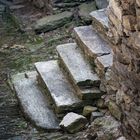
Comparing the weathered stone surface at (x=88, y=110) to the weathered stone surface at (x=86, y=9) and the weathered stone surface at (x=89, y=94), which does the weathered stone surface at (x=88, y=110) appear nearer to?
the weathered stone surface at (x=89, y=94)

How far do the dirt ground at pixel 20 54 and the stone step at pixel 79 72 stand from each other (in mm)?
634

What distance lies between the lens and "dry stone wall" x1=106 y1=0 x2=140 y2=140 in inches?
154

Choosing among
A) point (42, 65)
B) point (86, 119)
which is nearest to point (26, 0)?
point (42, 65)

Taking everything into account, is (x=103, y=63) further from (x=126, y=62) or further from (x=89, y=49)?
(x=126, y=62)

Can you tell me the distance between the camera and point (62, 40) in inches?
304

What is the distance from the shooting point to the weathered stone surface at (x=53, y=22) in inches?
324

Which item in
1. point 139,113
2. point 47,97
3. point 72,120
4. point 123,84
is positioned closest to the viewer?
point 139,113

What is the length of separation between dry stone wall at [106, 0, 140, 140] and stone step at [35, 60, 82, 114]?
641 millimetres

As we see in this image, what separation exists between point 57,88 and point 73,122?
763 mm

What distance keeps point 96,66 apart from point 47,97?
75 cm

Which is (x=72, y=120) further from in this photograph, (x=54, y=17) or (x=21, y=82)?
(x=54, y=17)

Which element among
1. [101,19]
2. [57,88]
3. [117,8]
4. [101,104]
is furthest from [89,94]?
[101,19]

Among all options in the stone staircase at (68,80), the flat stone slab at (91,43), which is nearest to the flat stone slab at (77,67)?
the stone staircase at (68,80)

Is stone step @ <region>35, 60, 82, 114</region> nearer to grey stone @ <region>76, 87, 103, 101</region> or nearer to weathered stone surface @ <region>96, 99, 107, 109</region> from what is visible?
grey stone @ <region>76, 87, 103, 101</region>
